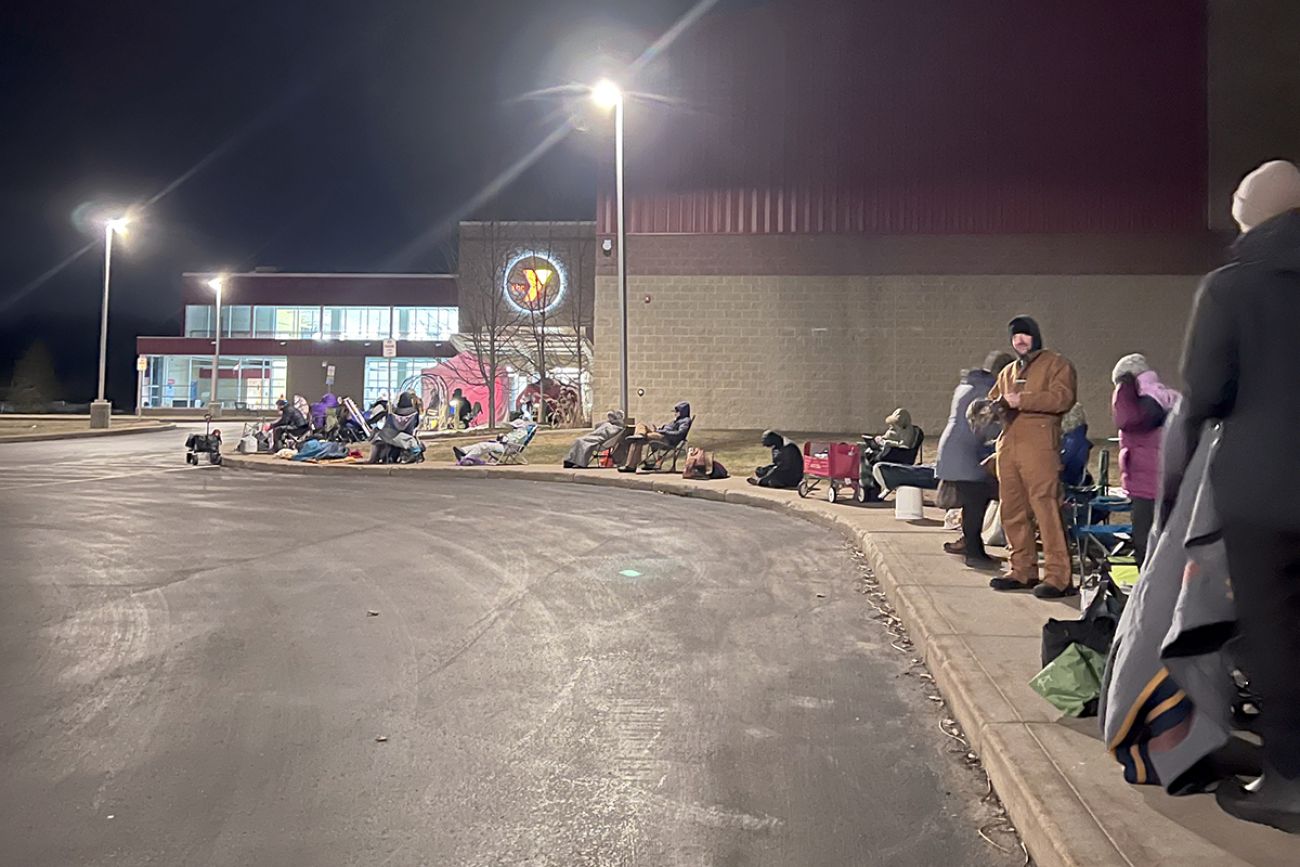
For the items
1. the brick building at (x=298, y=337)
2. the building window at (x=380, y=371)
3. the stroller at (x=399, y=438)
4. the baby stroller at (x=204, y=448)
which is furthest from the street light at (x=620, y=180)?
the building window at (x=380, y=371)

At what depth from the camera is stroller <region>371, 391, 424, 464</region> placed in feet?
68.2

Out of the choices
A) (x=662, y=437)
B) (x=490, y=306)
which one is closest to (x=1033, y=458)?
(x=662, y=437)

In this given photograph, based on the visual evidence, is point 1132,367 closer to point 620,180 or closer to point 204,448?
point 620,180

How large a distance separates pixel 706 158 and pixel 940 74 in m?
6.55

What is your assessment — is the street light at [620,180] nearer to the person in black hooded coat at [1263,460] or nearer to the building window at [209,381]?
the person in black hooded coat at [1263,460]

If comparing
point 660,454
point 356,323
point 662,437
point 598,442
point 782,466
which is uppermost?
point 356,323

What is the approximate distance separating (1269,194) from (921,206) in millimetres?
23361

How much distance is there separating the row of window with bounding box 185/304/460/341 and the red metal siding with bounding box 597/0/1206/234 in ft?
120

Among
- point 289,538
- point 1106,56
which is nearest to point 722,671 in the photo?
point 289,538

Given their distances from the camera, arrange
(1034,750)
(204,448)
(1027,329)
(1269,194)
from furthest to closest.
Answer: (204,448) < (1027,329) < (1034,750) < (1269,194)

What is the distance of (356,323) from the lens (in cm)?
6175

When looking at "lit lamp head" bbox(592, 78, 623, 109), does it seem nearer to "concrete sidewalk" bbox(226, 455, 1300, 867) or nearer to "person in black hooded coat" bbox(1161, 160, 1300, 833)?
"concrete sidewalk" bbox(226, 455, 1300, 867)

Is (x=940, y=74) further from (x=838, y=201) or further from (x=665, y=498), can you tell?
(x=665, y=498)

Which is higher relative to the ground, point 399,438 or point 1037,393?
point 1037,393
